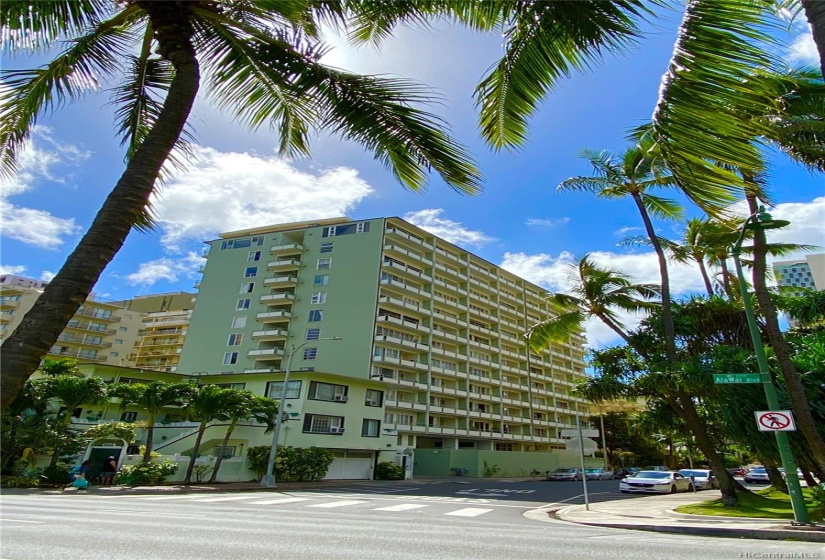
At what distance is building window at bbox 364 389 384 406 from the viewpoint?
130 feet

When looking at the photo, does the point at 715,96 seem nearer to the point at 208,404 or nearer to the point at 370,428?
the point at 208,404

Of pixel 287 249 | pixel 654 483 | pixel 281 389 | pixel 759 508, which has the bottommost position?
pixel 759 508

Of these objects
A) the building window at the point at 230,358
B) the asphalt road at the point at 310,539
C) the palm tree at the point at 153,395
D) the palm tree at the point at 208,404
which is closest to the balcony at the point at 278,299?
the building window at the point at 230,358

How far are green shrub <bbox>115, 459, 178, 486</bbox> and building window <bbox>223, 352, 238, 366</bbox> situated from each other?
25.6 m

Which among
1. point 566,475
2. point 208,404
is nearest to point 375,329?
point 208,404

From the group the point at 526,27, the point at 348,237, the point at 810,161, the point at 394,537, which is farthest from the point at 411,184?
the point at 348,237

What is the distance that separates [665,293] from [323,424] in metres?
25.8

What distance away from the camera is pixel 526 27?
4.01 metres

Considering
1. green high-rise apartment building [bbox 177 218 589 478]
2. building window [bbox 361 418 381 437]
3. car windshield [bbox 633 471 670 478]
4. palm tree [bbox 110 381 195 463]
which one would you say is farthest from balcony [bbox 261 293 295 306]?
car windshield [bbox 633 471 670 478]

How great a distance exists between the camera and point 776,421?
1028cm

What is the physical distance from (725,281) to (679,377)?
8.48 m

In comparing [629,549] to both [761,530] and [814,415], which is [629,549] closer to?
[761,530]

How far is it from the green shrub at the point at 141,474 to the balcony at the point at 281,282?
2802 centimetres

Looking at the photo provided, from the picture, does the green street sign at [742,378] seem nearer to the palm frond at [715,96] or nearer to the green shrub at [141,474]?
the palm frond at [715,96]
